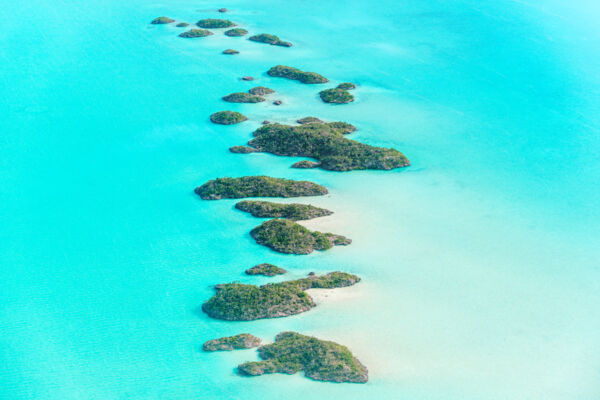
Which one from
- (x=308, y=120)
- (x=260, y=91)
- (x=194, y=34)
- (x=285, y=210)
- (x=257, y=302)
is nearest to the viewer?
(x=257, y=302)

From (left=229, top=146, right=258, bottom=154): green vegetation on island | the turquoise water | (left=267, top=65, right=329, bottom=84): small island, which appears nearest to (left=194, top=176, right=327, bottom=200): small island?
the turquoise water

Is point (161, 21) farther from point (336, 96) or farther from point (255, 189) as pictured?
point (255, 189)

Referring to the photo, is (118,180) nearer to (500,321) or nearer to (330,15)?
(500,321)

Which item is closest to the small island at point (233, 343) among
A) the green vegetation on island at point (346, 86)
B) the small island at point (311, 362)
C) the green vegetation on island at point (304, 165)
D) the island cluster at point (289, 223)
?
the island cluster at point (289, 223)

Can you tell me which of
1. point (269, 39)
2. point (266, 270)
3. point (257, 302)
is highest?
point (269, 39)

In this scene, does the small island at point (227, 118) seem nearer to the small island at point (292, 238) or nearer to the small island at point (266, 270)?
the small island at point (292, 238)

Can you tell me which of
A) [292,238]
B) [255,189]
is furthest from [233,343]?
[255,189]

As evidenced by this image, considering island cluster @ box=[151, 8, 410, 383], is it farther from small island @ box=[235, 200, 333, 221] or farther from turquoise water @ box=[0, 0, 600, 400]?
turquoise water @ box=[0, 0, 600, 400]
